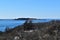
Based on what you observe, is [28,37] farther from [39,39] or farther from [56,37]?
[56,37]

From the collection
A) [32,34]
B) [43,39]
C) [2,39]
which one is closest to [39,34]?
[32,34]

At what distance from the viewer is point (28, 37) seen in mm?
9062

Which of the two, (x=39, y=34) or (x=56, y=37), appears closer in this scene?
(x=56, y=37)

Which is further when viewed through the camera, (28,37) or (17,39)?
(28,37)

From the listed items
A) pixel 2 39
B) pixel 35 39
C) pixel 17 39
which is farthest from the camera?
pixel 2 39

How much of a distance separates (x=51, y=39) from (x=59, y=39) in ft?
1.31

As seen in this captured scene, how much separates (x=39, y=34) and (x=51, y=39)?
1.03 m

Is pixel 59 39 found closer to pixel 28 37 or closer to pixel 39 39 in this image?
pixel 39 39

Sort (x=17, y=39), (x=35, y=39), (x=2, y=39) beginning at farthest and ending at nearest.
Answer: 1. (x=2, y=39)
2. (x=35, y=39)
3. (x=17, y=39)

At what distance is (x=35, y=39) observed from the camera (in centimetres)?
905

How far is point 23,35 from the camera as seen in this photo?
905cm

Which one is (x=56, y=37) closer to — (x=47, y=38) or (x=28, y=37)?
(x=47, y=38)

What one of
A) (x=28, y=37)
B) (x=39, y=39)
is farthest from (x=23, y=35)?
(x=39, y=39)

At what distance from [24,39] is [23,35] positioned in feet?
1.39
